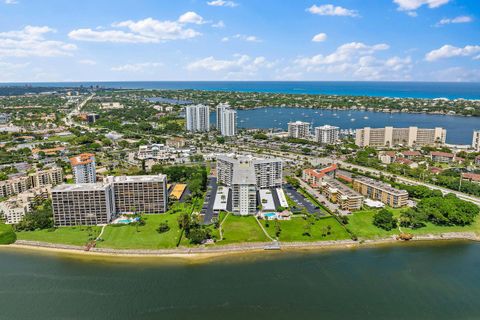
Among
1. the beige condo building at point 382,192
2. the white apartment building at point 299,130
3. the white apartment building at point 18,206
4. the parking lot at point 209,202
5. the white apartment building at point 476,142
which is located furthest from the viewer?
the white apartment building at point 299,130

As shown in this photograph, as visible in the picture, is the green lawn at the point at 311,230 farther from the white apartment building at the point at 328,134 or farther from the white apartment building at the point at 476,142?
the white apartment building at the point at 476,142

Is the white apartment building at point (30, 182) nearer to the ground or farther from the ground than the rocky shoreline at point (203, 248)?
farther from the ground

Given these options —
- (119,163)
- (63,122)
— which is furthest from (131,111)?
(119,163)

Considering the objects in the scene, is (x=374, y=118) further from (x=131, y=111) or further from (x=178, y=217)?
(x=178, y=217)

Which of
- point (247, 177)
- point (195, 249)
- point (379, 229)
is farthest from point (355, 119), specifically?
point (195, 249)

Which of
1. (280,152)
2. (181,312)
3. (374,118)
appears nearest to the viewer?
(181,312)

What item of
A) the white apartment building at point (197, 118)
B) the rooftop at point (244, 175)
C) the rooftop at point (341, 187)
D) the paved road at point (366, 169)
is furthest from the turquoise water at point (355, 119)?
the rooftop at point (244, 175)
